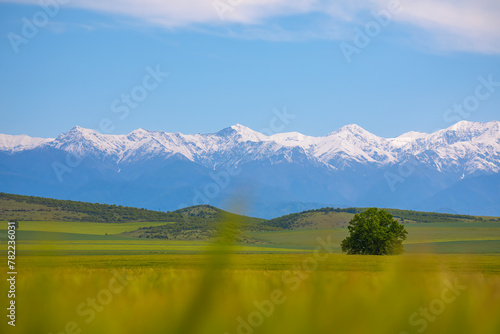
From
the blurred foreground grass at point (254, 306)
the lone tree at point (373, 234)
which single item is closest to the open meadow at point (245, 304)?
the blurred foreground grass at point (254, 306)

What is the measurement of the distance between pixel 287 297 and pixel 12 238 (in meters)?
1.41

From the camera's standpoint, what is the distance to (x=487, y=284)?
1900mm

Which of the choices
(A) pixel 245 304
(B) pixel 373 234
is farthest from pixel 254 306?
(B) pixel 373 234

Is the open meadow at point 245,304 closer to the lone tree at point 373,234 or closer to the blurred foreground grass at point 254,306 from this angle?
the blurred foreground grass at point 254,306

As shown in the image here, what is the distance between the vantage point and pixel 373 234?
61.5 m

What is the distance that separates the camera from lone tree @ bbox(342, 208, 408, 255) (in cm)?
6162

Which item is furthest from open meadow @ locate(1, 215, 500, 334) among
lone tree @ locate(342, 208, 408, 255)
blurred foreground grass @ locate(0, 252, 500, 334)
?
lone tree @ locate(342, 208, 408, 255)

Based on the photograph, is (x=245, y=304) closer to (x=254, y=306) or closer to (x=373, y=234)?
(x=254, y=306)

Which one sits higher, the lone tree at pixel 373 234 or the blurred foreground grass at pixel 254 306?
the lone tree at pixel 373 234

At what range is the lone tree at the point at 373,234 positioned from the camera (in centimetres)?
6162

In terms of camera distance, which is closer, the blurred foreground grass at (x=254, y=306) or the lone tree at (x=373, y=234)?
the blurred foreground grass at (x=254, y=306)

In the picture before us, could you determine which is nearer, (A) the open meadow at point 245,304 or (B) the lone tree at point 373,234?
(A) the open meadow at point 245,304

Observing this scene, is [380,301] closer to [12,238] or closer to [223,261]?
[223,261]

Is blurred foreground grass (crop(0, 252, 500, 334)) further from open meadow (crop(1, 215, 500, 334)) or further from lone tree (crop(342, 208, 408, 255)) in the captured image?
lone tree (crop(342, 208, 408, 255))
